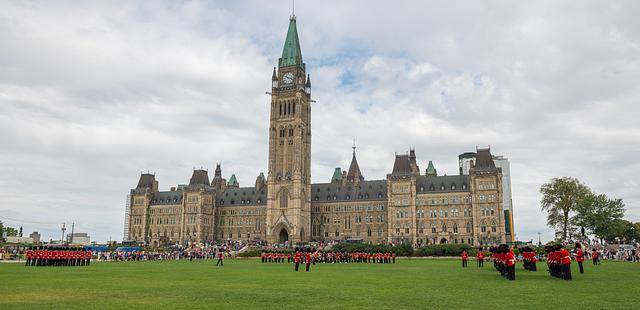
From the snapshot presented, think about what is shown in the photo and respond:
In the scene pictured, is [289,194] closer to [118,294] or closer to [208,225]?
[208,225]

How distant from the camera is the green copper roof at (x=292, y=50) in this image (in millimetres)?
139250

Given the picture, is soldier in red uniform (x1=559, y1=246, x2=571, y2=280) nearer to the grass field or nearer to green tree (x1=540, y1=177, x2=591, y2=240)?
the grass field

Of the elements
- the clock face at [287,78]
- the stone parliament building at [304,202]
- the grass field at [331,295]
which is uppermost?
the clock face at [287,78]

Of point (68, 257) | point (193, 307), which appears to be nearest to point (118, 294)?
point (193, 307)

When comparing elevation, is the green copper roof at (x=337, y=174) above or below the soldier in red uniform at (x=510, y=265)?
above

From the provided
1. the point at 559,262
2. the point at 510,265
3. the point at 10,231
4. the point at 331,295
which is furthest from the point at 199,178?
the point at 331,295

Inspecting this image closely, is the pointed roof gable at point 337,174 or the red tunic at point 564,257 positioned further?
the pointed roof gable at point 337,174

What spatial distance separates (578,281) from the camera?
26.5 m

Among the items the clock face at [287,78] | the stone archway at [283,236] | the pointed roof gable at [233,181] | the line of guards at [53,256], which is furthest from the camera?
the pointed roof gable at [233,181]

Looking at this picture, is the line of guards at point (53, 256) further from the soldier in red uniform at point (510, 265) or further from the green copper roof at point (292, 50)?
the green copper roof at point (292, 50)

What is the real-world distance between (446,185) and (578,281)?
9573cm

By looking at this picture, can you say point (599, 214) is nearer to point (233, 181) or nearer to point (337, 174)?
point (337, 174)

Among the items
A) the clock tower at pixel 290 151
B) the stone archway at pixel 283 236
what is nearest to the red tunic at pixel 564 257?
the clock tower at pixel 290 151

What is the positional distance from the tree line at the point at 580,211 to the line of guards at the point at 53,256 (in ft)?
267
